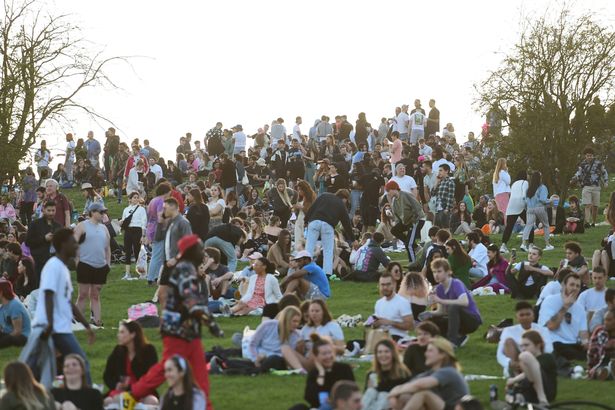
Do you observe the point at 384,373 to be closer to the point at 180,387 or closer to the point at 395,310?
the point at 180,387

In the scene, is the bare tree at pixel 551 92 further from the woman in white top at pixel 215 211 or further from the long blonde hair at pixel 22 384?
the long blonde hair at pixel 22 384

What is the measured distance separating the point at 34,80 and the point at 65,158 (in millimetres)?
13033

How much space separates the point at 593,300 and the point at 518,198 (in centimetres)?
1183

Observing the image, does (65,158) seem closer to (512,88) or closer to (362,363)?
(512,88)

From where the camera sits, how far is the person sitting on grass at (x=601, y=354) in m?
16.8

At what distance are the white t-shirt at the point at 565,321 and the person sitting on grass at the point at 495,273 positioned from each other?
6.06 metres

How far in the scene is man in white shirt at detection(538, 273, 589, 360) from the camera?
18109 millimetres

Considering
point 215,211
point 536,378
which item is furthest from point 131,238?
point 536,378

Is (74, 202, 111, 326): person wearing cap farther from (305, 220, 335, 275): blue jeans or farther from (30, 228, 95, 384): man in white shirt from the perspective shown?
(30, 228, 95, 384): man in white shirt

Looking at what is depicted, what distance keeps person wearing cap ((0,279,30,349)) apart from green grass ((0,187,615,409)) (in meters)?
0.25

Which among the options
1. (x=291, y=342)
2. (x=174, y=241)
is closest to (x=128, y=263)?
(x=174, y=241)

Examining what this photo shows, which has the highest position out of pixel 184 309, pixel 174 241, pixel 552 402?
pixel 174 241

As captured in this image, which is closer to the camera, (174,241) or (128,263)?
(174,241)

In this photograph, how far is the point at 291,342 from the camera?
17141mm
